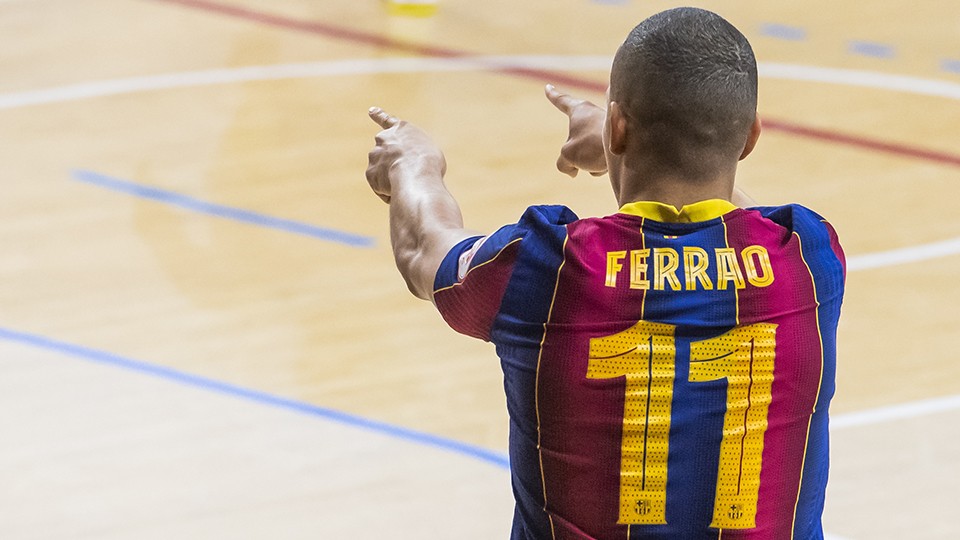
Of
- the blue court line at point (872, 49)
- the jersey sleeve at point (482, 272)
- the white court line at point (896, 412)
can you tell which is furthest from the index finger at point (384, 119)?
the blue court line at point (872, 49)

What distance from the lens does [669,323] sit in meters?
2.21

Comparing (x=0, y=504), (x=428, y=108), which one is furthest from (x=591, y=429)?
(x=428, y=108)

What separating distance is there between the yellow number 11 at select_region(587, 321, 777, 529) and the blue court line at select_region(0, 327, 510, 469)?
9.34ft

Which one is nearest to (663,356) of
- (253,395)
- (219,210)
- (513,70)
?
(253,395)

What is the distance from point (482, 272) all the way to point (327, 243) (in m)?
4.55

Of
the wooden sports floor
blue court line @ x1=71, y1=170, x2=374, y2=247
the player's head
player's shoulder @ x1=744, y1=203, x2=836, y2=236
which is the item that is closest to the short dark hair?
the player's head

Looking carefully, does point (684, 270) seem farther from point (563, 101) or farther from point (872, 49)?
Result: point (872, 49)

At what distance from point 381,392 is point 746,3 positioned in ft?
19.8

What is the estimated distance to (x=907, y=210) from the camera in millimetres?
7203

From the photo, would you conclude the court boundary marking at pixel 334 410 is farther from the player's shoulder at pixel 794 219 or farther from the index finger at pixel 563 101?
the player's shoulder at pixel 794 219

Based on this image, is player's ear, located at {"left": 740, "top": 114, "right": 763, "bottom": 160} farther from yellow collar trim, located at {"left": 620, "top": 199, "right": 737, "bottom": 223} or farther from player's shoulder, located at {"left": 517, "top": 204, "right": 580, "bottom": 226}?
player's shoulder, located at {"left": 517, "top": 204, "right": 580, "bottom": 226}

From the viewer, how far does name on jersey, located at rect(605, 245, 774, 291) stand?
221cm

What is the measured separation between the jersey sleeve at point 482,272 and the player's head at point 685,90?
165 mm

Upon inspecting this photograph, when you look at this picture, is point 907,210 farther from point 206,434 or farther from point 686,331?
point 686,331
